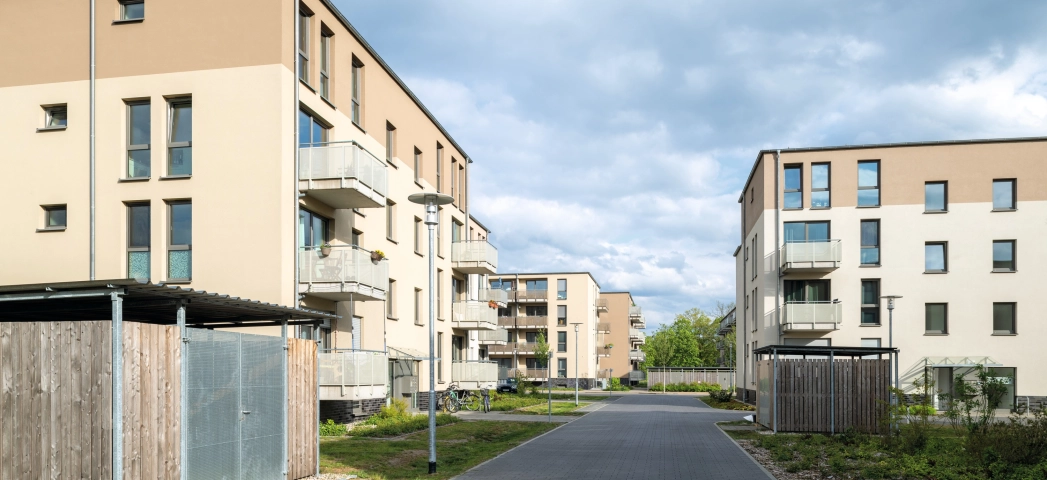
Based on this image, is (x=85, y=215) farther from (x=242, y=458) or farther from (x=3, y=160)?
(x=242, y=458)

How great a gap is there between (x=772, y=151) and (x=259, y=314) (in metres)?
30.8

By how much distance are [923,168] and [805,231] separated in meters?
5.61

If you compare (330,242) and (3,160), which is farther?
(330,242)

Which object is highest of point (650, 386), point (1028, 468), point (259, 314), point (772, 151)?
point (772, 151)

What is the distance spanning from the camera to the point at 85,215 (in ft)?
72.2

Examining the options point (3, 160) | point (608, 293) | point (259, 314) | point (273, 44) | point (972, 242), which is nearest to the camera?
point (259, 314)

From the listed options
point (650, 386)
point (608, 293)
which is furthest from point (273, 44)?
point (608, 293)

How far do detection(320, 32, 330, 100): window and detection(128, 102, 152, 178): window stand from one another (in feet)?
14.9

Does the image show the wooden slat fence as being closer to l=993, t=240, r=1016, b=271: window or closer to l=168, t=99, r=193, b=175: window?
l=168, t=99, r=193, b=175: window

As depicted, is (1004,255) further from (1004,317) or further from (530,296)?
(530,296)

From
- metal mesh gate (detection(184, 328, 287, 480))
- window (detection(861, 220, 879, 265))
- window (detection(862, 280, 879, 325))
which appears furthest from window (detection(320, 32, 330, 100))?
window (detection(862, 280, 879, 325))

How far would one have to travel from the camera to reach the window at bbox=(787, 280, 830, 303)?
125ft

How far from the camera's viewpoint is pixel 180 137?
2192 cm

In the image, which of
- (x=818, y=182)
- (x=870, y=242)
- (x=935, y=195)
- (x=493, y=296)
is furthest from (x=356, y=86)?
(x=935, y=195)
